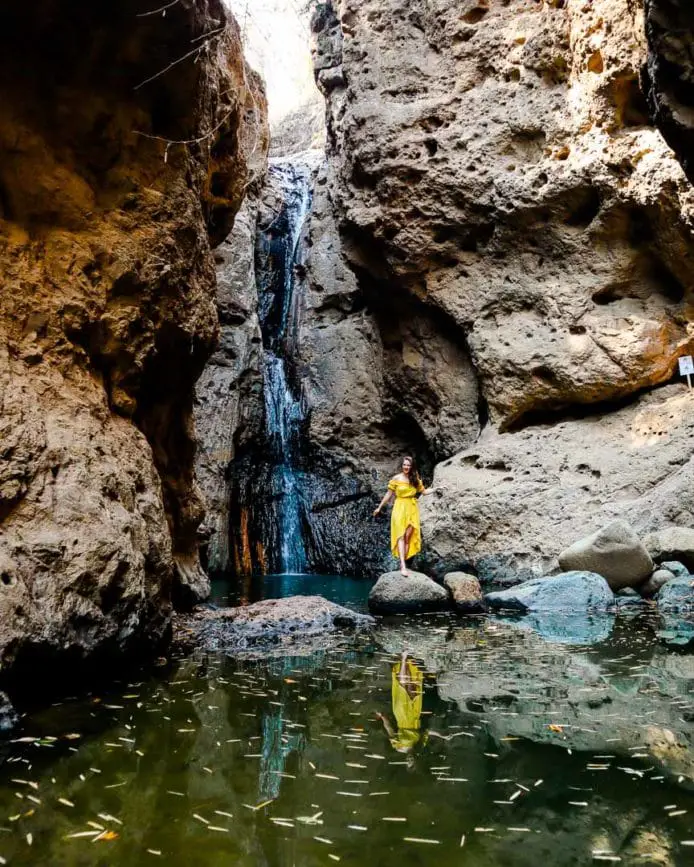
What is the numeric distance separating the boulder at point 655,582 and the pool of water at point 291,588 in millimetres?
3764

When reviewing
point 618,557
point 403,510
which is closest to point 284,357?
point 403,510

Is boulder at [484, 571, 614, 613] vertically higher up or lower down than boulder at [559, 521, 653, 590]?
lower down

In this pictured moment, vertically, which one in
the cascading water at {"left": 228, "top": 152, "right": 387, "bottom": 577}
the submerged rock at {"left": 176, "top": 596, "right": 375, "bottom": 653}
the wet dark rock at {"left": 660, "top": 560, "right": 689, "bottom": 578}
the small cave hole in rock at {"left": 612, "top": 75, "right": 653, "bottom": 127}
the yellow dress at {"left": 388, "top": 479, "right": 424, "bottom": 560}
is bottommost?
the submerged rock at {"left": 176, "top": 596, "right": 375, "bottom": 653}

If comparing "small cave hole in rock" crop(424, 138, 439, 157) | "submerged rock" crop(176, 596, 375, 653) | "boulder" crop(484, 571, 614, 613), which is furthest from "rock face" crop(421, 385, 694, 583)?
"small cave hole in rock" crop(424, 138, 439, 157)

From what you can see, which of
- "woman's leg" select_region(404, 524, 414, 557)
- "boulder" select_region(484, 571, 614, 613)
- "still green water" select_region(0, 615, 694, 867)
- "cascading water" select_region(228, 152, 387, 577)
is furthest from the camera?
"cascading water" select_region(228, 152, 387, 577)

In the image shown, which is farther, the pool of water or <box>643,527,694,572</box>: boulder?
the pool of water

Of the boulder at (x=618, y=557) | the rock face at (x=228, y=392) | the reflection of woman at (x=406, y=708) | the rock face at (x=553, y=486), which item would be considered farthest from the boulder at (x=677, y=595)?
the rock face at (x=228, y=392)

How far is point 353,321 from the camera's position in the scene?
64.6 ft

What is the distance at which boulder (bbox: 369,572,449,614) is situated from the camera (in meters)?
9.23

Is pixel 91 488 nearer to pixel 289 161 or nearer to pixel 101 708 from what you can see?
pixel 101 708

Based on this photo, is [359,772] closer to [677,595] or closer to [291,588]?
[677,595]

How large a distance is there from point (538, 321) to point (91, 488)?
10.9 meters

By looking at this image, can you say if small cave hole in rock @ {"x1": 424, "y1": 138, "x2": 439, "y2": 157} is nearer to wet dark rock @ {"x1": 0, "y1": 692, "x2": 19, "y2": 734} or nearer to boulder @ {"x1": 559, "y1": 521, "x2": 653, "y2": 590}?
boulder @ {"x1": 559, "y1": 521, "x2": 653, "y2": 590}

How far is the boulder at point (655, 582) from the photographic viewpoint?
9.28 m
